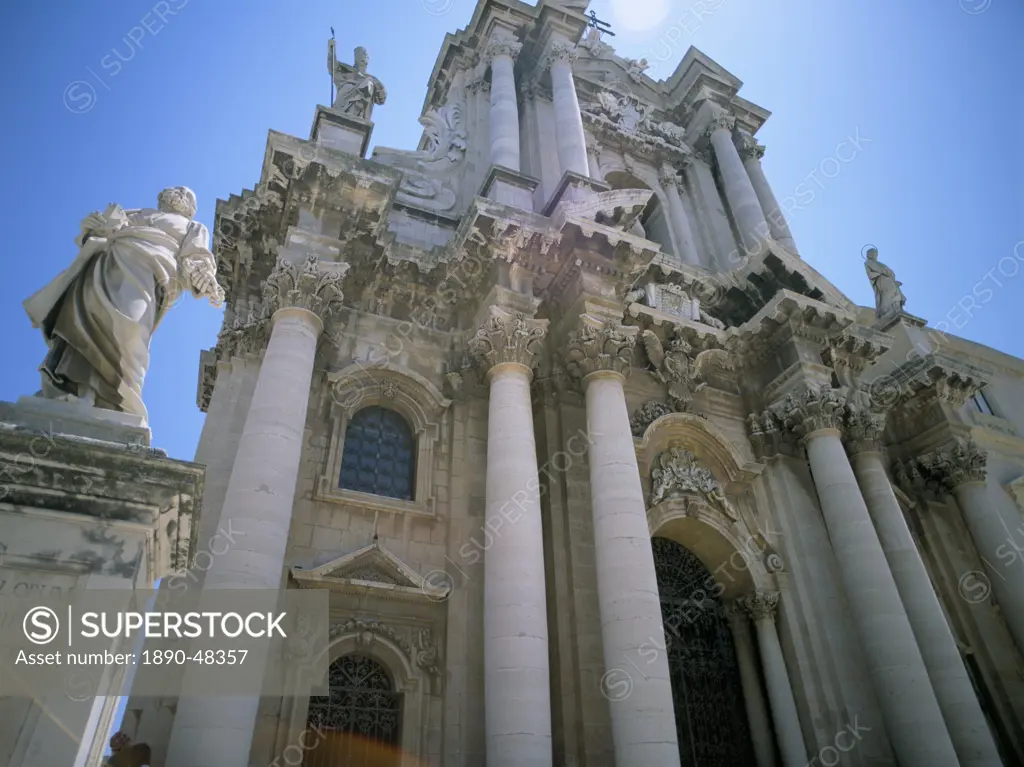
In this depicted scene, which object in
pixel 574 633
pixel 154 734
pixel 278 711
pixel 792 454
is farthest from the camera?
pixel 792 454

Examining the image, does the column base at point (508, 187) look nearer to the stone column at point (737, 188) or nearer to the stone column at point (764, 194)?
the stone column at point (737, 188)

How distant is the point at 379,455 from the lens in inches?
444

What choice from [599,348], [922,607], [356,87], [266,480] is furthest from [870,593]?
[356,87]

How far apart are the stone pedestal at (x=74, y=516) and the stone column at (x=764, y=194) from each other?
15.6 m

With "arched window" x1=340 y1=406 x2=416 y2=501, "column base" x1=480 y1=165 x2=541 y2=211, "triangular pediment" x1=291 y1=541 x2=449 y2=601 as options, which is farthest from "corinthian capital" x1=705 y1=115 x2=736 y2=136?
"triangular pediment" x1=291 y1=541 x2=449 y2=601

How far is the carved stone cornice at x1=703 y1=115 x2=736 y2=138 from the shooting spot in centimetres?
2025

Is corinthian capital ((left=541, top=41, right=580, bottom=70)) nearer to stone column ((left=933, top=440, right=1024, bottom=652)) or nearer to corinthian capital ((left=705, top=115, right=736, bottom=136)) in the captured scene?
corinthian capital ((left=705, top=115, right=736, bottom=136))

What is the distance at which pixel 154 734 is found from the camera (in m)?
7.61

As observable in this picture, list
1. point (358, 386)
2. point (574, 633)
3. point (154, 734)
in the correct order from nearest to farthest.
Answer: point (154, 734) → point (574, 633) → point (358, 386)

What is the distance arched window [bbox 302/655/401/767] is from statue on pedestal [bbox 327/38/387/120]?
895cm

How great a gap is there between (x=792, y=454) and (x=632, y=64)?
534 inches

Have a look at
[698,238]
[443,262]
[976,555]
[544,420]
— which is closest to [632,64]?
[698,238]

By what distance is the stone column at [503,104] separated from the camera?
47.7 feet

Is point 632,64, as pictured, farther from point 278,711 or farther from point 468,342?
point 278,711
